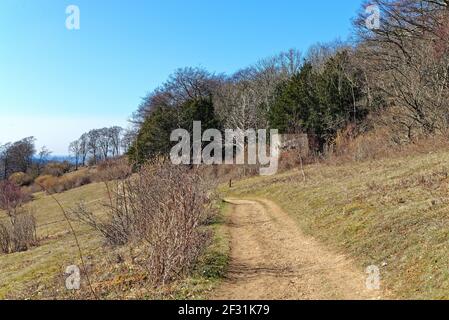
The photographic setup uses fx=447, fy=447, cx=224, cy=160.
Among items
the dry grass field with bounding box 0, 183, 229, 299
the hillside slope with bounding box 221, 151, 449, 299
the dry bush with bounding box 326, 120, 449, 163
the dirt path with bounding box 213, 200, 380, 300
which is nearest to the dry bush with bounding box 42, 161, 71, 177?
the dry bush with bounding box 326, 120, 449, 163

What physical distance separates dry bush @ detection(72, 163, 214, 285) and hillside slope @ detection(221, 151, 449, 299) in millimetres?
3554

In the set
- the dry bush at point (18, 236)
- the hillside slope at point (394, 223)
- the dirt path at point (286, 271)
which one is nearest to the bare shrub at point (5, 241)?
the dry bush at point (18, 236)

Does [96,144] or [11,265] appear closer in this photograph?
[11,265]

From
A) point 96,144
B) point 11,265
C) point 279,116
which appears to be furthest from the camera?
point 96,144

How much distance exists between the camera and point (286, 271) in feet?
31.2

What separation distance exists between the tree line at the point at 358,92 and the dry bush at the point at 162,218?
5.13ft

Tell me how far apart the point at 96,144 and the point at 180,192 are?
101469mm

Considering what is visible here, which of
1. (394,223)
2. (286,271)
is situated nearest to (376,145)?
(394,223)

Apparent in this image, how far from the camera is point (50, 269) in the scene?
1480 centimetres

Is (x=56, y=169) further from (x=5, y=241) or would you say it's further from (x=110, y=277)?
(x=110, y=277)

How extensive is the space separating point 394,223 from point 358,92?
32.2m

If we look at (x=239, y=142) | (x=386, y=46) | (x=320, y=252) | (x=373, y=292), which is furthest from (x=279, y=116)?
(x=373, y=292)
